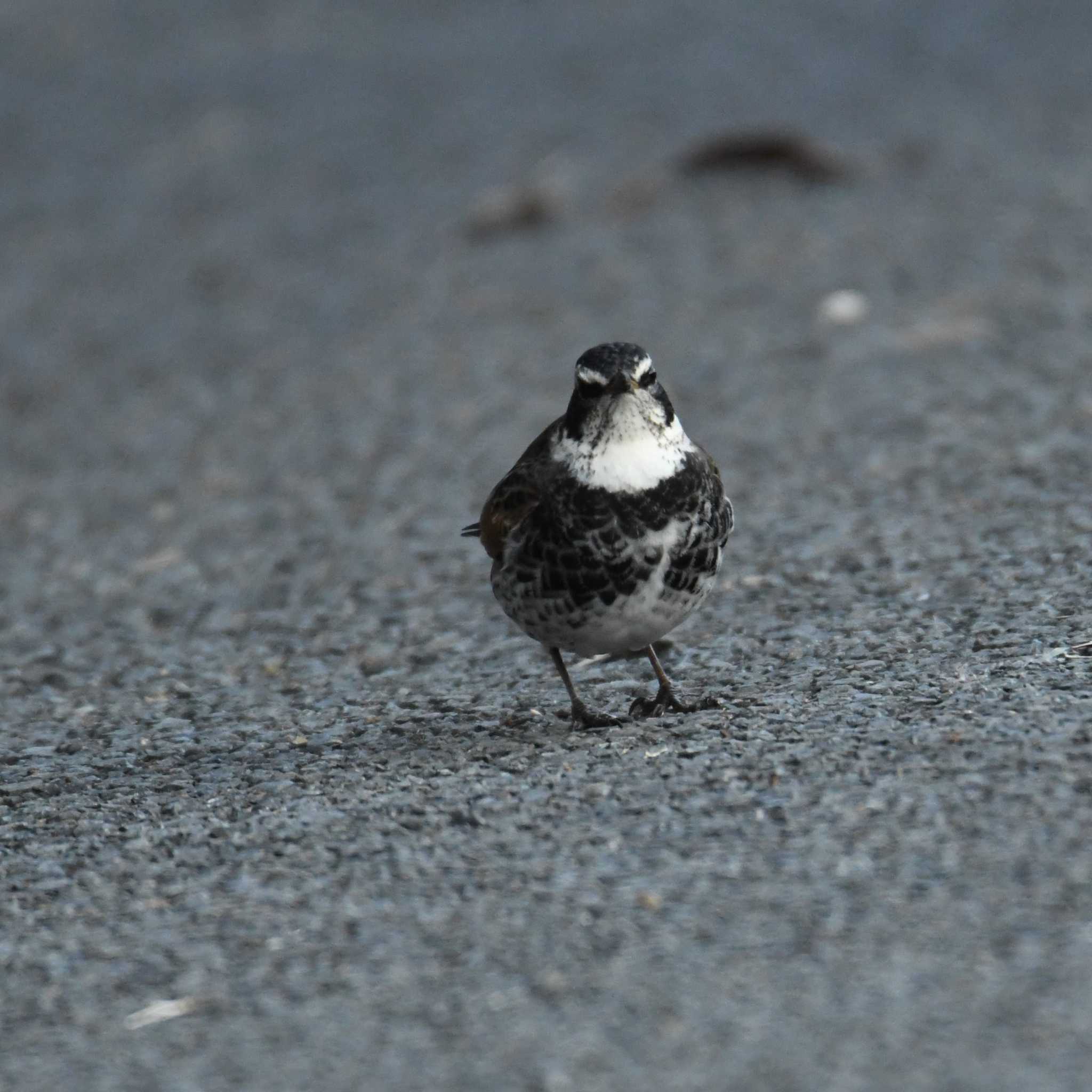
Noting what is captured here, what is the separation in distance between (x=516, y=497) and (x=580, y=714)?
738mm

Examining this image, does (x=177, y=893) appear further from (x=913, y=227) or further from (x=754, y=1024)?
(x=913, y=227)

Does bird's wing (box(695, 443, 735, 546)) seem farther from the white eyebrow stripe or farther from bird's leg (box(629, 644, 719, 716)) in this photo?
bird's leg (box(629, 644, 719, 716))

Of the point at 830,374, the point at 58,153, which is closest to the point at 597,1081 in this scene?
the point at 830,374

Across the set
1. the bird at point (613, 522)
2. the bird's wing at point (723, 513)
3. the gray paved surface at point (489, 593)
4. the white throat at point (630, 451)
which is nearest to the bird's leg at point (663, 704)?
the gray paved surface at point (489, 593)

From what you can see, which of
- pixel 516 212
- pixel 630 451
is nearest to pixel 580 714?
pixel 630 451

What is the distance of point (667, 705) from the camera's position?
5961 mm

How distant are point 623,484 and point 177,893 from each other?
5.78 feet

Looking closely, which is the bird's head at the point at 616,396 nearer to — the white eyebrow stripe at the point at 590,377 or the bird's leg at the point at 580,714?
the white eyebrow stripe at the point at 590,377

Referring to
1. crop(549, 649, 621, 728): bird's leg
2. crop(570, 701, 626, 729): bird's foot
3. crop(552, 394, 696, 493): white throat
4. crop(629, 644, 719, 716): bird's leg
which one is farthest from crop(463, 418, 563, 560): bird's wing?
crop(629, 644, 719, 716): bird's leg

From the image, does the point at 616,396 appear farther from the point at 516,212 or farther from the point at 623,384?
the point at 516,212

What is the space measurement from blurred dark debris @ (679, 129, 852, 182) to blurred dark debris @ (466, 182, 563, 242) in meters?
1.08

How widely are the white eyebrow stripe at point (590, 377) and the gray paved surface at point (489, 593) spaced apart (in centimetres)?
109

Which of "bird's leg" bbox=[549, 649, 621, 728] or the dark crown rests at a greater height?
the dark crown

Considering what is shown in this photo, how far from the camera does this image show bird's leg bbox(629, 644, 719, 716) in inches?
233
